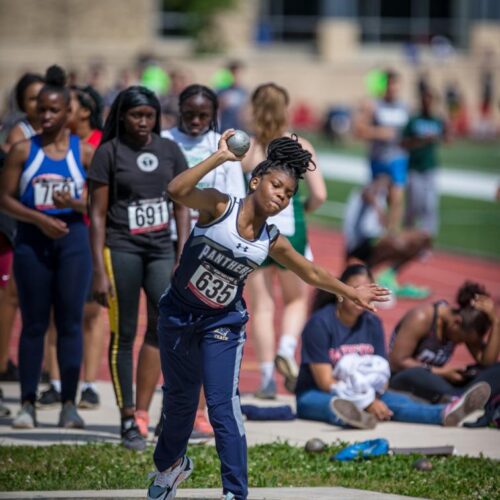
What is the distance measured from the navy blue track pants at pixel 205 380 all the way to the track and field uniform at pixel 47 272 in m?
2.18

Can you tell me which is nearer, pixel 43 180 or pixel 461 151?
pixel 43 180

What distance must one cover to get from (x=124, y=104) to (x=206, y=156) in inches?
30.9

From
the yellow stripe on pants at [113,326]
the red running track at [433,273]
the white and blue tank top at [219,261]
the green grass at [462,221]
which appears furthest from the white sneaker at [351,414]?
the green grass at [462,221]

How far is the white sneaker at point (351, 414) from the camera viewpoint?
→ 28.8ft

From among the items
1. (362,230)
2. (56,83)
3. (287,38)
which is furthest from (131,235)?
(287,38)

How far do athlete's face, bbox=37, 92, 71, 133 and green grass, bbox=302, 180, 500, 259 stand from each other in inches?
445

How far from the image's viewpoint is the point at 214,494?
691 centimetres

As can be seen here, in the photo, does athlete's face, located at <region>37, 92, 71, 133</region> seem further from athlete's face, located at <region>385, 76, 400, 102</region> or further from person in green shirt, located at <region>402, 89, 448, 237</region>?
athlete's face, located at <region>385, 76, 400, 102</region>

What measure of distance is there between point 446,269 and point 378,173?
5.06 ft

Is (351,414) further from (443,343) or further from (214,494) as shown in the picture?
(214,494)

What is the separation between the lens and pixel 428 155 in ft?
58.5

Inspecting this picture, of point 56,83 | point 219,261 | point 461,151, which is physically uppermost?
point 56,83

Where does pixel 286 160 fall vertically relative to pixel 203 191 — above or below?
above

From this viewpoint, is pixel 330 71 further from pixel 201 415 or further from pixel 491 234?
pixel 201 415
